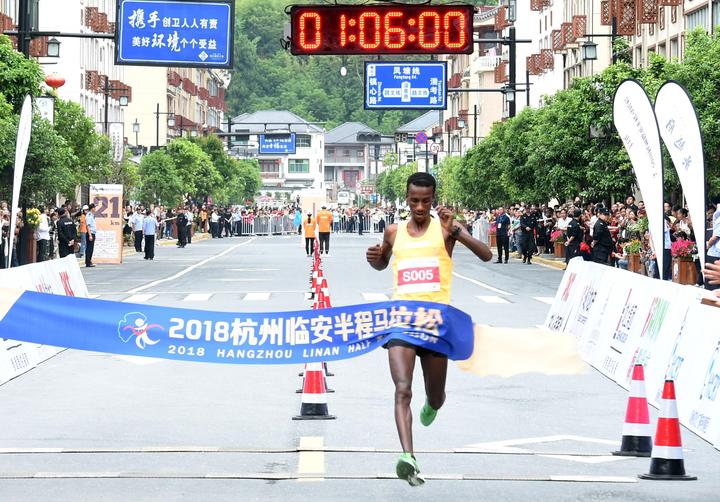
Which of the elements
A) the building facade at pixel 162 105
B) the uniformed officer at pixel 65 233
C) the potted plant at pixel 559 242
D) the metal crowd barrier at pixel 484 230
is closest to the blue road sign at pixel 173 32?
the uniformed officer at pixel 65 233

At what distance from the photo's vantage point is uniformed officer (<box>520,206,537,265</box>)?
159 ft

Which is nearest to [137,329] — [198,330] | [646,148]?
[198,330]

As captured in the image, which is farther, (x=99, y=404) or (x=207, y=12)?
(x=207, y=12)

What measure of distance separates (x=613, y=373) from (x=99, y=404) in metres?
5.05

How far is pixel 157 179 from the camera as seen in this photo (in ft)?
271

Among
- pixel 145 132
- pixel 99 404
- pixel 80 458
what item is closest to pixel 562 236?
pixel 99 404

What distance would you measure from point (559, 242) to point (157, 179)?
37333 millimetres

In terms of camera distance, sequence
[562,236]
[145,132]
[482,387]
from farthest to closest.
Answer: [145,132], [562,236], [482,387]

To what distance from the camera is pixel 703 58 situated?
3647 cm

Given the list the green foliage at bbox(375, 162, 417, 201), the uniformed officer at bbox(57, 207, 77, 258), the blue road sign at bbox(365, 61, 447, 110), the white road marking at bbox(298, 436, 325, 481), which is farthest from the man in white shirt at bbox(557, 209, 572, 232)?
the green foliage at bbox(375, 162, 417, 201)

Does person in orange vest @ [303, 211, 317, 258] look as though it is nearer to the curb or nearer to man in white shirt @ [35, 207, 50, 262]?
the curb

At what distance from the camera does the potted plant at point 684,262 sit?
30.1 m

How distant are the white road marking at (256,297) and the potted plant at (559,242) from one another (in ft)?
65.0

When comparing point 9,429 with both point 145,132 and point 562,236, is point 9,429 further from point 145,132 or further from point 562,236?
point 145,132
